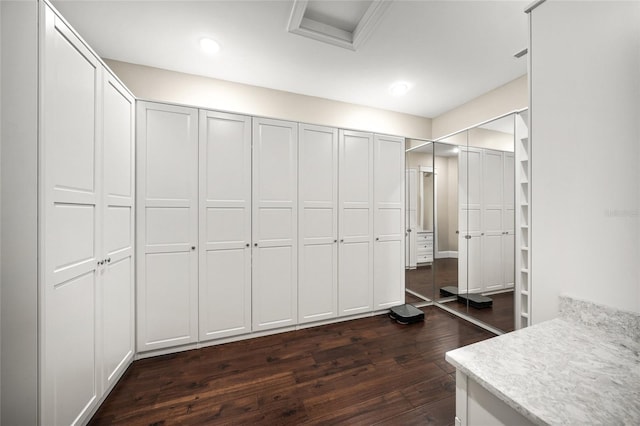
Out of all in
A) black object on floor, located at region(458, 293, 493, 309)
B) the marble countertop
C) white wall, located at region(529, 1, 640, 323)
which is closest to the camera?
the marble countertop

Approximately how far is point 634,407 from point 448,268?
2.65 metres

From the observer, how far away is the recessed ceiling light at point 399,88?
287cm

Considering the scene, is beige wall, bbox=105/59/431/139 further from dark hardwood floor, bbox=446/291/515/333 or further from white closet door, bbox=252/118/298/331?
dark hardwood floor, bbox=446/291/515/333

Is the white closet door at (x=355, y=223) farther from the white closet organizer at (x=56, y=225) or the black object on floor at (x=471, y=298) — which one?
the white closet organizer at (x=56, y=225)

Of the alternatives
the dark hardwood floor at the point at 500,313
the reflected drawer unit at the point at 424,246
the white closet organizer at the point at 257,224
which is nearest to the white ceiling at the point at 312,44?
A: the white closet organizer at the point at 257,224

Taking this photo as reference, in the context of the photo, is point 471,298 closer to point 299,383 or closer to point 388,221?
point 388,221

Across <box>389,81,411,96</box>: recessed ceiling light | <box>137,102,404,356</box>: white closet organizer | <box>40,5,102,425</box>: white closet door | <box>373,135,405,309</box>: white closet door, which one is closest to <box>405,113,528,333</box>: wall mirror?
<box>373,135,405,309</box>: white closet door

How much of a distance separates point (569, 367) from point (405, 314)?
2.12 m

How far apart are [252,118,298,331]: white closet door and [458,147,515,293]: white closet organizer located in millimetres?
2062

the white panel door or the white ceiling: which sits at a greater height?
the white ceiling

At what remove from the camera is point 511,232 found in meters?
2.31

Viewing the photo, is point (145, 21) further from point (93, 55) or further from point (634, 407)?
point (634, 407)

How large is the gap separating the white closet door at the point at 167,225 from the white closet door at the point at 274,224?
0.57 m

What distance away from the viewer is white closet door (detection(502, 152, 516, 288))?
7.50 ft
